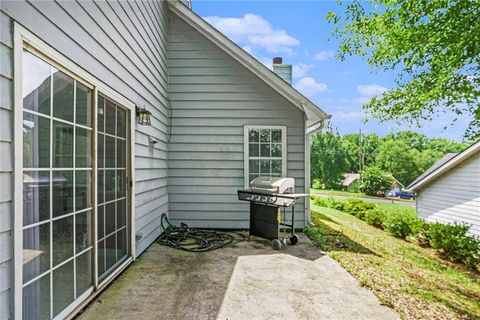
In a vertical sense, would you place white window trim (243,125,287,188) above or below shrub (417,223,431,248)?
above

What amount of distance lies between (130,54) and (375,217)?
1011 cm

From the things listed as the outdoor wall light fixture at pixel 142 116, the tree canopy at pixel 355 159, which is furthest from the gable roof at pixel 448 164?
the tree canopy at pixel 355 159

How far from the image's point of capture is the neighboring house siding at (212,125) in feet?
17.3

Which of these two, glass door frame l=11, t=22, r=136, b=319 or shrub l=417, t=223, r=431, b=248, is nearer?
glass door frame l=11, t=22, r=136, b=319

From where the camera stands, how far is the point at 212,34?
5.01 meters

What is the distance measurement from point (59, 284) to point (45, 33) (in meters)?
1.92

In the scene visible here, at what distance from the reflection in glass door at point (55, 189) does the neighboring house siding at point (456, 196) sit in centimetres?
1254

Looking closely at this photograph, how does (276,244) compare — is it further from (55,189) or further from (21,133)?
(21,133)

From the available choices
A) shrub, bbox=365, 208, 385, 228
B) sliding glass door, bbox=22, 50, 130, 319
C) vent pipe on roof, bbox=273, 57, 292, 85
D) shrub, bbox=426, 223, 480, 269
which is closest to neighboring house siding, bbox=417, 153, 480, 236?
shrub, bbox=365, 208, 385, 228

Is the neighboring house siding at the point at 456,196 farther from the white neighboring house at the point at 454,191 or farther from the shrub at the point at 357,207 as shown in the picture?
the shrub at the point at 357,207

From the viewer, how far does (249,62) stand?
16.6 feet

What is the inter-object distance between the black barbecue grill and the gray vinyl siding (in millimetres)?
3248

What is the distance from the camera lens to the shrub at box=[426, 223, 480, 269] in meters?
6.25

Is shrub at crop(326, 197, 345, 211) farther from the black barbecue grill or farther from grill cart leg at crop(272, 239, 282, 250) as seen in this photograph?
grill cart leg at crop(272, 239, 282, 250)
